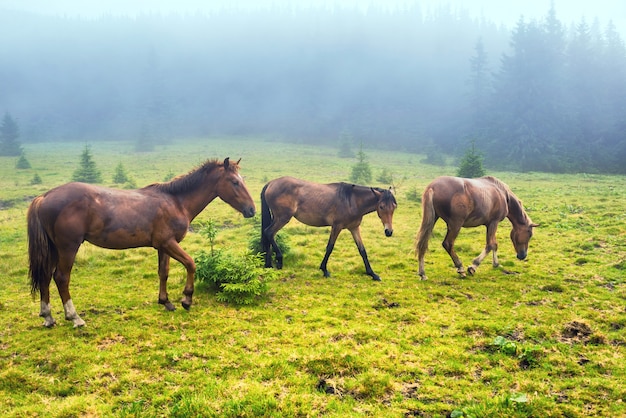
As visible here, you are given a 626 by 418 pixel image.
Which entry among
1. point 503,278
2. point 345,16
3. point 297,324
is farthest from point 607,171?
point 345,16

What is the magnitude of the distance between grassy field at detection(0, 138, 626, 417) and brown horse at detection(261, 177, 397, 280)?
108 centimetres

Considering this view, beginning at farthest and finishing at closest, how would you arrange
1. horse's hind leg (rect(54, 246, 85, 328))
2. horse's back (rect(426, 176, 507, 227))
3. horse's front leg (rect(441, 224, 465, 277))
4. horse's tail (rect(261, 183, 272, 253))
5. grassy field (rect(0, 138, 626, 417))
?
horse's tail (rect(261, 183, 272, 253)), horse's front leg (rect(441, 224, 465, 277)), horse's back (rect(426, 176, 507, 227)), horse's hind leg (rect(54, 246, 85, 328)), grassy field (rect(0, 138, 626, 417))

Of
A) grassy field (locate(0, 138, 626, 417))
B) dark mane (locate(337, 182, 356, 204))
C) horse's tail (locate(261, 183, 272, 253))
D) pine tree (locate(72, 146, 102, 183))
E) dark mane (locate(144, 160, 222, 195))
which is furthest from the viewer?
pine tree (locate(72, 146, 102, 183))

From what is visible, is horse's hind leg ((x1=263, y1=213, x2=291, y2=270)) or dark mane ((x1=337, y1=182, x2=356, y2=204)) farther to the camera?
horse's hind leg ((x1=263, y1=213, x2=291, y2=270))

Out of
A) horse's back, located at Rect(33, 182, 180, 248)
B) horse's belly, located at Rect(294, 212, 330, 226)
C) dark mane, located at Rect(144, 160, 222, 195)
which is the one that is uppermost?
dark mane, located at Rect(144, 160, 222, 195)

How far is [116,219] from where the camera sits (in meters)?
6.68

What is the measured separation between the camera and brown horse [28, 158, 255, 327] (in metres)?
6.19

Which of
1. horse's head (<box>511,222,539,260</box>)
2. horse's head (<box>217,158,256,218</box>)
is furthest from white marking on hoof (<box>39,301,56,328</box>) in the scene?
horse's head (<box>511,222,539,260</box>)

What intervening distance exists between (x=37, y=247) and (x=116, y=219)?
1.30m

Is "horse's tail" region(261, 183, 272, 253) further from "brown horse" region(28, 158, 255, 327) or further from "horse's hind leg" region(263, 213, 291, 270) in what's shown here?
"brown horse" region(28, 158, 255, 327)

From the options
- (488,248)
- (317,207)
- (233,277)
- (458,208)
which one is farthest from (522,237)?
(233,277)

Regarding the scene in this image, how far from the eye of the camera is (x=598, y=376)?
16.7ft

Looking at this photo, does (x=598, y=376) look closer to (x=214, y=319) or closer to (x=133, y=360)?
(x=214, y=319)

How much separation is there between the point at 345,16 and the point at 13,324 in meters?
192
